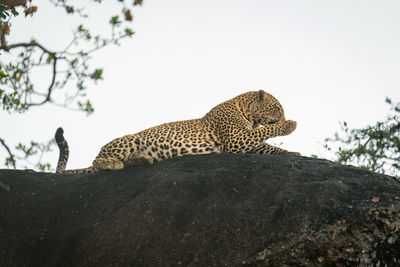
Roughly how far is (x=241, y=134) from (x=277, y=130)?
69 cm

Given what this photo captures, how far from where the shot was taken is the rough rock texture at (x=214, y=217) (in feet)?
15.4

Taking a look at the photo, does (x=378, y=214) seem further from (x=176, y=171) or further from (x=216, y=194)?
(x=176, y=171)

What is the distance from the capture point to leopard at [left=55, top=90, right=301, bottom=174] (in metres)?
7.96

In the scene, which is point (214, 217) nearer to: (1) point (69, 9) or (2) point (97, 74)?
(1) point (69, 9)

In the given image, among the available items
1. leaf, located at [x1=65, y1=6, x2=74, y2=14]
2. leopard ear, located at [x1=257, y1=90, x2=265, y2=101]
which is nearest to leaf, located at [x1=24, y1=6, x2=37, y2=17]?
leaf, located at [x1=65, y1=6, x2=74, y2=14]

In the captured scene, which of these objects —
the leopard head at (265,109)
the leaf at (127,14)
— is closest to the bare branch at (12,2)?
the leaf at (127,14)

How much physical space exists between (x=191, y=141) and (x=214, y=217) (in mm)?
2956

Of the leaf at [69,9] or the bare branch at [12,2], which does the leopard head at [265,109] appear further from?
the bare branch at [12,2]

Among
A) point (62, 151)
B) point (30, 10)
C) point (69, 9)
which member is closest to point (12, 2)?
point (30, 10)

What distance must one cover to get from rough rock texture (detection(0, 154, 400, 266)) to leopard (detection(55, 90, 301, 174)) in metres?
1.24

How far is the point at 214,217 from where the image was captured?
5.25m

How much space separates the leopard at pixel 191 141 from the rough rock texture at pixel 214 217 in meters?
1.24

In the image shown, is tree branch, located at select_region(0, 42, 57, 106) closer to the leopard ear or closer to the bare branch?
the bare branch

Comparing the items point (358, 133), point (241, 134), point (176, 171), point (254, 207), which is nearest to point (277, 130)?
point (241, 134)
